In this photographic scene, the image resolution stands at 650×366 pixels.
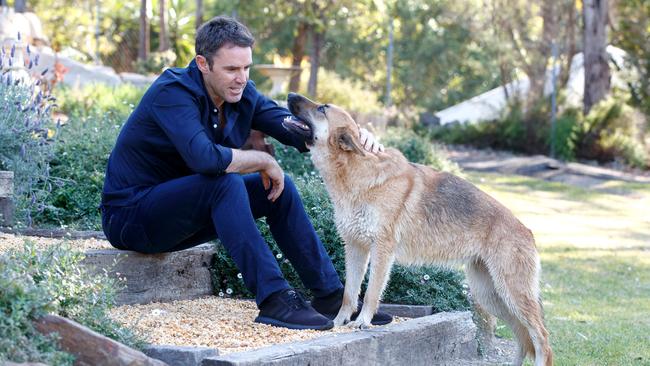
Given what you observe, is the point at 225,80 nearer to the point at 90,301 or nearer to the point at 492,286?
the point at 90,301

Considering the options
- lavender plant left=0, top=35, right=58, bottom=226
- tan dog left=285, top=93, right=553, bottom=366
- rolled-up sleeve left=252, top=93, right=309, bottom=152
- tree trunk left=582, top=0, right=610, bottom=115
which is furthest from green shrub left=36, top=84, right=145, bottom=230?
tree trunk left=582, top=0, right=610, bottom=115

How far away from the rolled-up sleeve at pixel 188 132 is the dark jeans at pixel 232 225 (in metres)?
0.10

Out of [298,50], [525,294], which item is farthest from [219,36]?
[298,50]

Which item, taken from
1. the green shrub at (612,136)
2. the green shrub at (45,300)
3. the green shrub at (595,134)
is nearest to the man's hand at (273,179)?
the green shrub at (45,300)

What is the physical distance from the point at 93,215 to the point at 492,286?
3.30 meters

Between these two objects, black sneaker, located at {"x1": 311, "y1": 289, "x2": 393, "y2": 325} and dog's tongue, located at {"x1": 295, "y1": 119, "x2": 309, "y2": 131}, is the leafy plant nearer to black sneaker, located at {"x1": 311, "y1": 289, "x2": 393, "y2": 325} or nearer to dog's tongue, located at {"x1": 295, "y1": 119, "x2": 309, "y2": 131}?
black sneaker, located at {"x1": 311, "y1": 289, "x2": 393, "y2": 325}

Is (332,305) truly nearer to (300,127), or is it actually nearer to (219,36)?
(300,127)

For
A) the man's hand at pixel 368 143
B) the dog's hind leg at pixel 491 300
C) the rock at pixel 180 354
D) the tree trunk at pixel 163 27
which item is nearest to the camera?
the rock at pixel 180 354

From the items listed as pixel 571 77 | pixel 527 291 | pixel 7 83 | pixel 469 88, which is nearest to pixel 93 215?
pixel 7 83

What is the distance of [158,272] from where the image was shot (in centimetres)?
541

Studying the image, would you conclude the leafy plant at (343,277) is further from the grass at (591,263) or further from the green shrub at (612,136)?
the green shrub at (612,136)

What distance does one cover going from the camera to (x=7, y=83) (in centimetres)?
696

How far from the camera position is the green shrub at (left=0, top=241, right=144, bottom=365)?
3.52 meters

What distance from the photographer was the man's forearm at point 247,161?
4832mm
